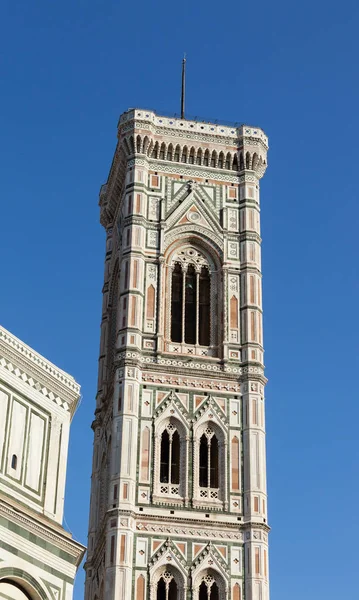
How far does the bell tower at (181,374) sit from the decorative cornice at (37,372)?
1420cm

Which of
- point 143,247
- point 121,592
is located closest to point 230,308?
point 143,247

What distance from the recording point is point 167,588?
30.3 meters

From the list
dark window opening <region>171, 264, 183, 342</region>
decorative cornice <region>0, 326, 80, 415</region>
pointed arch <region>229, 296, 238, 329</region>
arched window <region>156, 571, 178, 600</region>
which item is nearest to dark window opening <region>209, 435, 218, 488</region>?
arched window <region>156, 571, 178, 600</region>

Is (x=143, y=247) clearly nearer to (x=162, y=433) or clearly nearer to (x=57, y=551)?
(x=162, y=433)

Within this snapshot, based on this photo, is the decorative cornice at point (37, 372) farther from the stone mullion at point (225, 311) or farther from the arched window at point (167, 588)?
the stone mullion at point (225, 311)

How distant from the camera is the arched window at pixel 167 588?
3030 cm

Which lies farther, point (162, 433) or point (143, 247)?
point (143, 247)

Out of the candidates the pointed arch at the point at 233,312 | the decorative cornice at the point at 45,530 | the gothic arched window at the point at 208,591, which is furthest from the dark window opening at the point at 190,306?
the decorative cornice at the point at 45,530

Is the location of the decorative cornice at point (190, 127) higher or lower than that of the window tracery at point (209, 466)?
higher

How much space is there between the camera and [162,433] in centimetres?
3262

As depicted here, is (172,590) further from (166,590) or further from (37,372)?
(37,372)

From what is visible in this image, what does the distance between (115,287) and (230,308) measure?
13.4 ft

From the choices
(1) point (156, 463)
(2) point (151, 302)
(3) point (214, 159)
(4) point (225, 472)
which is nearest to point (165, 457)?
(1) point (156, 463)

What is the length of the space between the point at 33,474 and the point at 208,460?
1699cm
